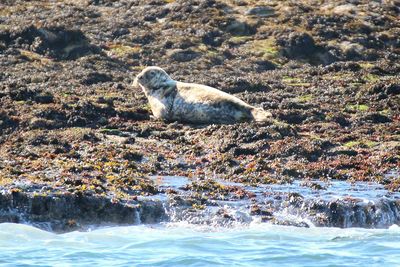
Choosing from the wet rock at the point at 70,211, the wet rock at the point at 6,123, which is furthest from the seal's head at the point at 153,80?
the wet rock at the point at 70,211

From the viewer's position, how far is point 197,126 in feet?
61.8

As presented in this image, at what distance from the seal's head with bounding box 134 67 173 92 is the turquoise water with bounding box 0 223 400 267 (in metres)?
6.85

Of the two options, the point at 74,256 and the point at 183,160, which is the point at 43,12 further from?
the point at 74,256

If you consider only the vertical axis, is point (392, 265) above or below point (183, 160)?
below

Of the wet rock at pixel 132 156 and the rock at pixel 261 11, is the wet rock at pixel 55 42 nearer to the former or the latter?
the rock at pixel 261 11

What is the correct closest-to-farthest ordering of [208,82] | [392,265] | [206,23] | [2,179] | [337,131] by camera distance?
[392,265] < [2,179] < [337,131] < [208,82] < [206,23]

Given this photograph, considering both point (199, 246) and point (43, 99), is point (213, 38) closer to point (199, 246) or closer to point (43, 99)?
point (43, 99)

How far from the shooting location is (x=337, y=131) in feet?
60.5

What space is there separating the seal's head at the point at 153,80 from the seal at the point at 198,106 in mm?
27

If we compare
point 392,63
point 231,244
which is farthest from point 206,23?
point 231,244

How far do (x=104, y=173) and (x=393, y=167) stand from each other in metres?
4.95

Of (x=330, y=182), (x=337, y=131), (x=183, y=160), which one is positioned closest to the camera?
(x=330, y=182)

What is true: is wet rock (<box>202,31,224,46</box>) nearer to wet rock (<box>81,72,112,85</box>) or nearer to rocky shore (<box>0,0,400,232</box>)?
rocky shore (<box>0,0,400,232</box>)

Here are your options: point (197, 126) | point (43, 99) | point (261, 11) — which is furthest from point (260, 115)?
point (261, 11)
